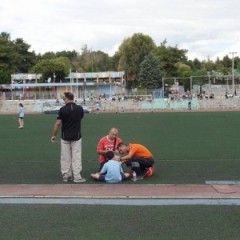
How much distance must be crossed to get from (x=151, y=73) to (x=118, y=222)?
2797 inches

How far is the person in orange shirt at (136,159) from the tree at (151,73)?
219 ft

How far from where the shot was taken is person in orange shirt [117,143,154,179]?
35.0ft

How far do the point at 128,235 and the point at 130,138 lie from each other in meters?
15.1

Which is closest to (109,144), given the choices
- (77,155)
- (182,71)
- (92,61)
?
(77,155)

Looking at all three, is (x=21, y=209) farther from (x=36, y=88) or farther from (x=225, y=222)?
(x=36, y=88)

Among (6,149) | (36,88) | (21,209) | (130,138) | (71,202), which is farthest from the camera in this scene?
(36,88)

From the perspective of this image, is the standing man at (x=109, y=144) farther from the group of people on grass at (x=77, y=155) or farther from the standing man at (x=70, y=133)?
the standing man at (x=70, y=133)

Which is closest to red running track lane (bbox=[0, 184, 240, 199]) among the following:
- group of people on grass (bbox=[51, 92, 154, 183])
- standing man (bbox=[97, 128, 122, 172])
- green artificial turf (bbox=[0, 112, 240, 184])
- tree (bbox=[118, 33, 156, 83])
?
group of people on grass (bbox=[51, 92, 154, 183])

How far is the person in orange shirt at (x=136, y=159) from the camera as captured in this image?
10680 mm

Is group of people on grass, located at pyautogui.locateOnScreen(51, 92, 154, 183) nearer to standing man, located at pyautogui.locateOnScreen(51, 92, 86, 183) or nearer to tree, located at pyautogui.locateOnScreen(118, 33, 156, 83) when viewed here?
standing man, located at pyautogui.locateOnScreen(51, 92, 86, 183)

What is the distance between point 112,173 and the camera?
401 inches

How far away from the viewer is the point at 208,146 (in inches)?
691

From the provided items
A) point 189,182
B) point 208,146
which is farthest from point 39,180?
point 208,146

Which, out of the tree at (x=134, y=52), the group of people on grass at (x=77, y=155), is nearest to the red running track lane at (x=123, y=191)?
the group of people on grass at (x=77, y=155)
